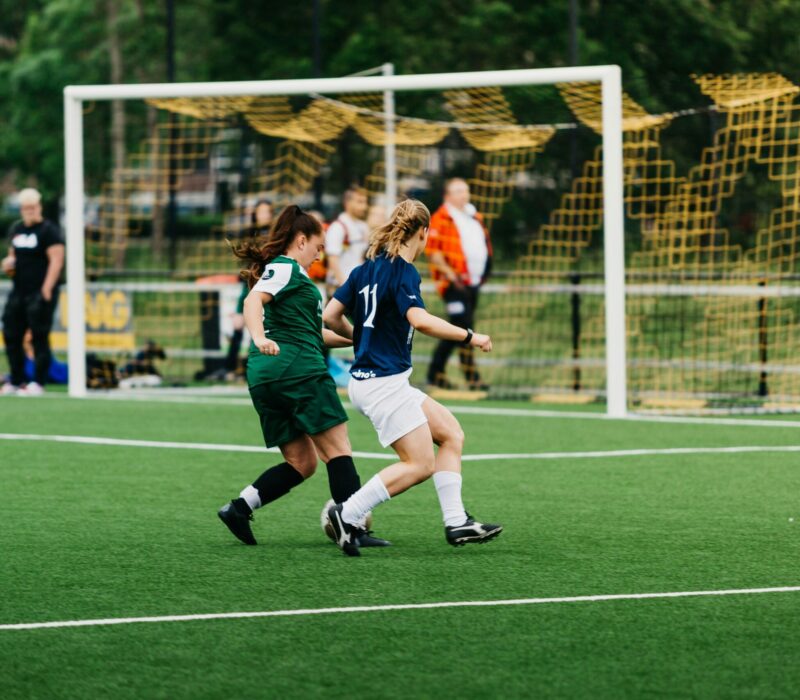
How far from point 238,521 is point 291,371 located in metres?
0.83

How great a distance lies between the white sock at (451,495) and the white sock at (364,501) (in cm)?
29

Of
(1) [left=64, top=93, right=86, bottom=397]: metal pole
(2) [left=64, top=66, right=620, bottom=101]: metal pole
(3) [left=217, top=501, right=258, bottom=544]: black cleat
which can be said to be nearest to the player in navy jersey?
(3) [left=217, top=501, right=258, bottom=544]: black cleat

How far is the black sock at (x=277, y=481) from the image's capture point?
7.97m

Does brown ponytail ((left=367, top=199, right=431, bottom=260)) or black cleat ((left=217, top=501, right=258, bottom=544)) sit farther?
black cleat ((left=217, top=501, right=258, bottom=544))

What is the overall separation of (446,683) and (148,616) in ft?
5.04

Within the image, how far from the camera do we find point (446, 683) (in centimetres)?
539

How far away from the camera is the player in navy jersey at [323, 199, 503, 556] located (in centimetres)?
753

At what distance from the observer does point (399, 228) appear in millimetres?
7543

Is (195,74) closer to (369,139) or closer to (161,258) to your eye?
(161,258)

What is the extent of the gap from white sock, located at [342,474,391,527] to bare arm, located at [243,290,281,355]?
78 centimetres

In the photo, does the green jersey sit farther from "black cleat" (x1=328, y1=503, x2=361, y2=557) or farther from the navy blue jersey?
"black cleat" (x1=328, y1=503, x2=361, y2=557)

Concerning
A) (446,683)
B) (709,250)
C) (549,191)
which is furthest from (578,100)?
(446,683)

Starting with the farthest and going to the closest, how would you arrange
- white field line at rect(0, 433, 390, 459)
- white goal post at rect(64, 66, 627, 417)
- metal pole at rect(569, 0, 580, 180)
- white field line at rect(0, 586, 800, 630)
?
metal pole at rect(569, 0, 580, 180), white goal post at rect(64, 66, 627, 417), white field line at rect(0, 433, 390, 459), white field line at rect(0, 586, 800, 630)

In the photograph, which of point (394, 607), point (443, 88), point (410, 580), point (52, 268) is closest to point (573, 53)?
point (443, 88)
